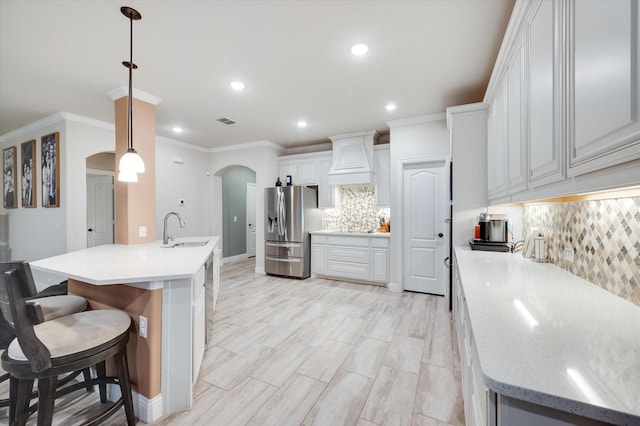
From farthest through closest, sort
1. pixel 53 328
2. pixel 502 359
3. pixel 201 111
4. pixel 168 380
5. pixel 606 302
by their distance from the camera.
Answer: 1. pixel 201 111
2. pixel 168 380
3. pixel 53 328
4. pixel 606 302
5. pixel 502 359

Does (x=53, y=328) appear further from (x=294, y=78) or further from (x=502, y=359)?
(x=294, y=78)

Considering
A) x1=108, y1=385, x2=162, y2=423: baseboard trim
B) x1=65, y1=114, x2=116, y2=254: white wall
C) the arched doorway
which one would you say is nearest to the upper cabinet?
x1=108, y1=385, x2=162, y2=423: baseboard trim

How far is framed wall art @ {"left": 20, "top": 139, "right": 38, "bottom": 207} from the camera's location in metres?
4.17

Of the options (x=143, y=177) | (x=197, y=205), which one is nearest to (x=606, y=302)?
(x=143, y=177)

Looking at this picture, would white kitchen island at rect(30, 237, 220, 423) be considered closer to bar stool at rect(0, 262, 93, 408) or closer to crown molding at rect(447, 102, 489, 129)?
bar stool at rect(0, 262, 93, 408)

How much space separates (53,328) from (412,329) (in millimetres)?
2856

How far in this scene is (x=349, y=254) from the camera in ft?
15.0

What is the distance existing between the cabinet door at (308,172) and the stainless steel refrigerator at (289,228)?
26 cm

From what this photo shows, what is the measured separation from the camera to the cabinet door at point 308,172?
17.0ft

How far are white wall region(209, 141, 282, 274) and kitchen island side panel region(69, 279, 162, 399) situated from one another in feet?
11.8

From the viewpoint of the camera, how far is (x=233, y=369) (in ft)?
6.92

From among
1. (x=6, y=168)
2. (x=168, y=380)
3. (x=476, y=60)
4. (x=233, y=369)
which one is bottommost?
(x=233, y=369)

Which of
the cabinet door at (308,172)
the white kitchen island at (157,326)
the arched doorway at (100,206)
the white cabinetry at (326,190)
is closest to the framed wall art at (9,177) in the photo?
the arched doorway at (100,206)

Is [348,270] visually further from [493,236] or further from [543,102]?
[543,102]
